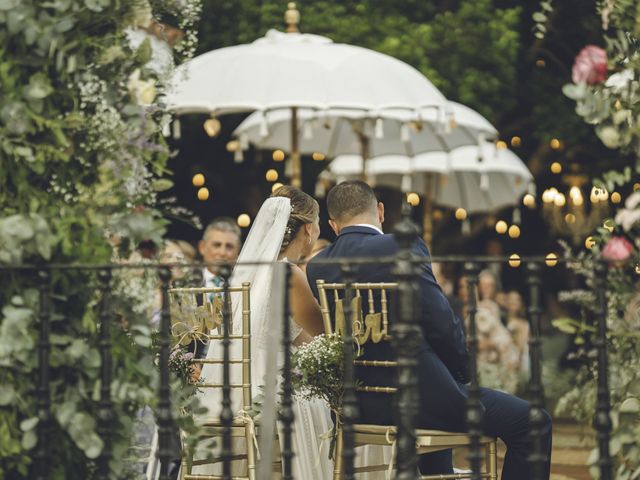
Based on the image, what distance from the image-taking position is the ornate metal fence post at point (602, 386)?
4531 mm

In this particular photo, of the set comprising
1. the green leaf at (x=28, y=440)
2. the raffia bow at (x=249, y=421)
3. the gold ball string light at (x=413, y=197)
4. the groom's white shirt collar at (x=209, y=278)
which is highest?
the gold ball string light at (x=413, y=197)

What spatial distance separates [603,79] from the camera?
473cm

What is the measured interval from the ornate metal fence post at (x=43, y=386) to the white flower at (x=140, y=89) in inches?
28.3

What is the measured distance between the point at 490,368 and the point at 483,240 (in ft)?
31.8

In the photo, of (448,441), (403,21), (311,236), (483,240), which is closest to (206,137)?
(403,21)

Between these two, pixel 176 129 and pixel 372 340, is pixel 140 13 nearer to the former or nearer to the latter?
pixel 372 340

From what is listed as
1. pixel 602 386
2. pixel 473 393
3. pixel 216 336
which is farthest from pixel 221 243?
pixel 602 386

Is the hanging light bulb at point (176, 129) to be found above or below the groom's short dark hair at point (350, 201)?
above

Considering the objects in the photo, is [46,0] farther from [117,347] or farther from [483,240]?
[483,240]

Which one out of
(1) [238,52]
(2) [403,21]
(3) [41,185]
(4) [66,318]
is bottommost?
(4) [66,318]

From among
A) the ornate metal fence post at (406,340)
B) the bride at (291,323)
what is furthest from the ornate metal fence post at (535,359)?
the bride at (291,323)

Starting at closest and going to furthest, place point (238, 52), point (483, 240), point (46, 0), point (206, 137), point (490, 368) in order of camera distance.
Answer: point (46, 0) → point (238, 52) → point (490, 368) → point (206, 137) → point (483, 240)

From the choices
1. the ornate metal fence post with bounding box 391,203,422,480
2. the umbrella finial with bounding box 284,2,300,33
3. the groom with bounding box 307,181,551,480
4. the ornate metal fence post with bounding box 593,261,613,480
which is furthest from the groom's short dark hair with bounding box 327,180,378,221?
the umbrella finial with bounding box 284,2,300,33

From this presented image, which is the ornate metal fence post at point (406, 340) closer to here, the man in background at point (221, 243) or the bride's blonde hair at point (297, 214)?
the bride's blonde hair at point (297, 214)
